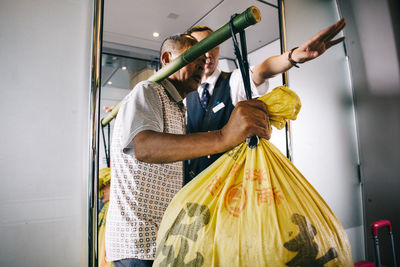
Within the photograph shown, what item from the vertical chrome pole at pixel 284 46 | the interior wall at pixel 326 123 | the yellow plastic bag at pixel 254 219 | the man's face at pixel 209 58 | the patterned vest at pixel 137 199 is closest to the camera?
the yellow plastic bag at pixel 254 219

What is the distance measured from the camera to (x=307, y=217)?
495 mm

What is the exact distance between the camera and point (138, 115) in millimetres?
698

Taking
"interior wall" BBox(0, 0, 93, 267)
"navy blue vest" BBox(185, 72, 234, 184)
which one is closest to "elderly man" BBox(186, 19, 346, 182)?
"navy blue vest" BBox(185, 72, 234, 184)

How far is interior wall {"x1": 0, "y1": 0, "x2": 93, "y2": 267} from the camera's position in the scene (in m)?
0.90

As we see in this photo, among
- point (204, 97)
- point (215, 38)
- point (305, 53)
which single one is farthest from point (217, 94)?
point (215, 38)

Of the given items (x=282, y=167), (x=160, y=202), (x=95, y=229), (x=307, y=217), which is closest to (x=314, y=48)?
(x=282, y=167)

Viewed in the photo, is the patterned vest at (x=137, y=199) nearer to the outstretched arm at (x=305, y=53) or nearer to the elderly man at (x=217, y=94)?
the elderly man at (x=217, y=94)

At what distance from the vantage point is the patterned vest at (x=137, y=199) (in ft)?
2.58

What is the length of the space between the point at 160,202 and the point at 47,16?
3.07ft

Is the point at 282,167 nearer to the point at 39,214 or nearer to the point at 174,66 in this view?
the point at 174,66

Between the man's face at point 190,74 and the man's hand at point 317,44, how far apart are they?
0.38m

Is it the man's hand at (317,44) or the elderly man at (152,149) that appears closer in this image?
the elderly man at (152,149)

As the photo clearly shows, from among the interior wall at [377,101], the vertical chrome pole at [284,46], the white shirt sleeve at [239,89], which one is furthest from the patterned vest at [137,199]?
the interior wall at [377,101]

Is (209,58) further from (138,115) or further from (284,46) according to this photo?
(138,115)
